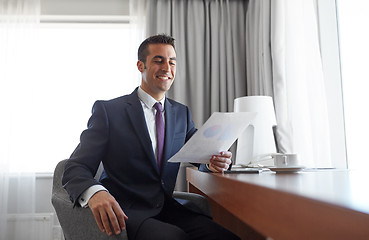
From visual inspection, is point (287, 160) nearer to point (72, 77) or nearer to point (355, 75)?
point (355, 75)

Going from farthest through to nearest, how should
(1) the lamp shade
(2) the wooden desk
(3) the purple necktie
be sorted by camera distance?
(1) the lamp shade < (3) the purple necktie < (2) the wooden desk

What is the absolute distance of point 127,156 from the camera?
1.45 m

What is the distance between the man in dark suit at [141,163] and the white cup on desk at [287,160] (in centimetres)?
19

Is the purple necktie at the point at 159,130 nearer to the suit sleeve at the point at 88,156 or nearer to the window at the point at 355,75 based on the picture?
the suit sleeve at the point at 88,156

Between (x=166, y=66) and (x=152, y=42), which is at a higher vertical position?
(x=152, y=42)

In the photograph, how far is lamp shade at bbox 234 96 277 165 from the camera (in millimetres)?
2145

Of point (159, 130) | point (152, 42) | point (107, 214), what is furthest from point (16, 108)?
point (107, 214)

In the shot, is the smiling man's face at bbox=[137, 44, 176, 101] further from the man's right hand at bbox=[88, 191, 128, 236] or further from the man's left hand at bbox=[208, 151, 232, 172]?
the man's right hand at bbox=[88, 191, 128, 236]

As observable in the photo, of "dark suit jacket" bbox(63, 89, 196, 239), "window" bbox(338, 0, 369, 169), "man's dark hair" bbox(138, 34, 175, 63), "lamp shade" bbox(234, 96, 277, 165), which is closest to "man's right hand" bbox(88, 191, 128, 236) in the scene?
"dark suit jacket" bbox(63, 89, 196, 239)

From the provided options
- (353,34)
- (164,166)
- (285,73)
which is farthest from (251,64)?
(164,166)

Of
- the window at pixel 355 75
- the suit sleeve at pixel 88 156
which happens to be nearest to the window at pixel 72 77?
the window at pixel 355 75

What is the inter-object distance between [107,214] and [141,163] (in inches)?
15.3

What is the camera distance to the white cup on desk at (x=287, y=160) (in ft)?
3.99

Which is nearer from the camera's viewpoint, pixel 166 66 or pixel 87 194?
pixel 87 194
